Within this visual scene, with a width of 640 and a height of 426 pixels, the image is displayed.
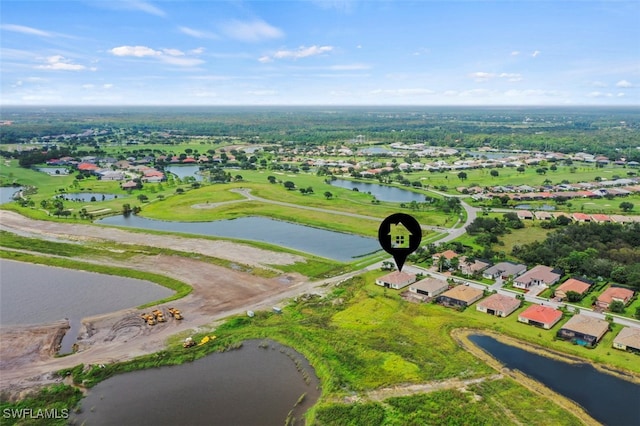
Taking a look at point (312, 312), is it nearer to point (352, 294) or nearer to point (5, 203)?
point (352, 294)

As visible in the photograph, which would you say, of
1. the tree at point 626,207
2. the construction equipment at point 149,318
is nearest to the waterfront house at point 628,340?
the construction equipment at point 149,318

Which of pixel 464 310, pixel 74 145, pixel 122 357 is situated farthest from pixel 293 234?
pixel 74 145

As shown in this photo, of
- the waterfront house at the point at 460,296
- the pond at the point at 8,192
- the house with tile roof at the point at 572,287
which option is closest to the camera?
the waterfront house at the point at 460,296

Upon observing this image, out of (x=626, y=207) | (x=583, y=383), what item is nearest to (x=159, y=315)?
(x=583, y=383)

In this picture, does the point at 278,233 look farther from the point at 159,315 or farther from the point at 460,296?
the point at 460,296

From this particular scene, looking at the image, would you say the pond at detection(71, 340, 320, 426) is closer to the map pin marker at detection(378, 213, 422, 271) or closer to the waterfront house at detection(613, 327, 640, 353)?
the map pin marker at detection(378, 213, 422, 271)

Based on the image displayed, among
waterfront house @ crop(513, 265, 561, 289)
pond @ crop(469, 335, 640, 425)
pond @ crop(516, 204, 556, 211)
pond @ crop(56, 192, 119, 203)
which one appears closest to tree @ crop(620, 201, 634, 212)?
pond @ crop(516, 204, 556, 211)

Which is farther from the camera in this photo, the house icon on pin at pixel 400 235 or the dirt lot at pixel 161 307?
the dirt lot at pixel 161 307

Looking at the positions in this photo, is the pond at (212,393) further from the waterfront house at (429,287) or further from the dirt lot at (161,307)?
the waterfront house at (429,287)
